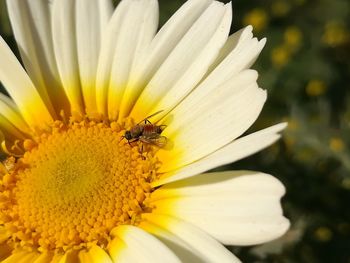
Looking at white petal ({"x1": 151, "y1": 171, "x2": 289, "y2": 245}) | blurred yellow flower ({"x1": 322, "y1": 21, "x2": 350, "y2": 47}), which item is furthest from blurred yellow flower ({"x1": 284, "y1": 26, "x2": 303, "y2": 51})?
white petal ({"x1": 151, "y1": 171, "x2": 289, "y2": 245})

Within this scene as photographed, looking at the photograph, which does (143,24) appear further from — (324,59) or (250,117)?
(324,59)

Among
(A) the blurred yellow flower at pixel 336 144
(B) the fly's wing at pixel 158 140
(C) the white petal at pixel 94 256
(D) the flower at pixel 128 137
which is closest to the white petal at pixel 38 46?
(D) the flower at pixel 128 137

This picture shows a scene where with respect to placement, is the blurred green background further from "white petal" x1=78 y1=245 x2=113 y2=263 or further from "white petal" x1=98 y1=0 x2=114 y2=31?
"white petal" x1=98 y1=0 x2=114 y2=31

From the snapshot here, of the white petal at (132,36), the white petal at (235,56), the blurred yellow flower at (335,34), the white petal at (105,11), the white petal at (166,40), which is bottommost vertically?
the blurred yellow flower at (335,34)

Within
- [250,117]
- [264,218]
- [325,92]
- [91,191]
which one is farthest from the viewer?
[325,92]

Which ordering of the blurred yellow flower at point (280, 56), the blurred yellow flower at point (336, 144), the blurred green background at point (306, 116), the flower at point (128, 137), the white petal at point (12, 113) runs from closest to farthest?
the flower at point (128, 137) < the white petal at point (12, 113) < the blurred green background at point (306, 116) < the blurred yellow flower at point (336, 144) < the blurred yellow flower at point (280, 56)

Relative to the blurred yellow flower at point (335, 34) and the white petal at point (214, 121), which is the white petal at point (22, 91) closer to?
the white petal at point (214, 121)

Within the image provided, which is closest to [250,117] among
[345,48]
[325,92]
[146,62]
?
[146,62]
